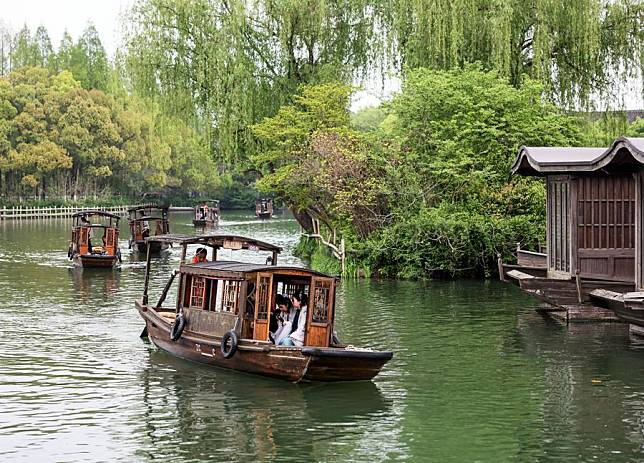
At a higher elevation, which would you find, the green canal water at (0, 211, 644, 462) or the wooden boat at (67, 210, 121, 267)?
the wooden boat at (67, 210, 121, 267)

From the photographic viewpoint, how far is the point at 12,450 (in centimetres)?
1387

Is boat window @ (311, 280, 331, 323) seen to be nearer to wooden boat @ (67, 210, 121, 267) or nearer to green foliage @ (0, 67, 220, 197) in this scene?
wooden boat @ (67, 210, 121, 267)

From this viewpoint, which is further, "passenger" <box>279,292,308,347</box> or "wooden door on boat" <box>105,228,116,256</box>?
"wooden door on boat" <box>105,228,116,256</box>

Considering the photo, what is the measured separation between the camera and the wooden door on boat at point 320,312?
18203 mm

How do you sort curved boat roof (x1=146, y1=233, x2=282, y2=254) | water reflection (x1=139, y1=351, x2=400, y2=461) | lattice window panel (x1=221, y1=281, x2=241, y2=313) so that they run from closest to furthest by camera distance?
water reflection (x1=139, y1=351, x2=400, y2=461) → lattice window panel (x1=221, y1=281, x2=241, y2=313) → curved boat roof (x1=146, y1=233, x2=282, y2=254)

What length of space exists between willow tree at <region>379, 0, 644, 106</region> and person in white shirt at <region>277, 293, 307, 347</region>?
19.8 meters

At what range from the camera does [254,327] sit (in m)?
18.4

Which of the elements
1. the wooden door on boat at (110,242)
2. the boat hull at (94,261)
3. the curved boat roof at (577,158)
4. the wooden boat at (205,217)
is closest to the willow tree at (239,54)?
the wooden door on boat at (110,242)

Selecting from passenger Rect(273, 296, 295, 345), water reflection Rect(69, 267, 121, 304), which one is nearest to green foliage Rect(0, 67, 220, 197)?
water reflection Rect(69, 267, 121, 304)

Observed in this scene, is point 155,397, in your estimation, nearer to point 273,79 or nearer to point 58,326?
point 58,326

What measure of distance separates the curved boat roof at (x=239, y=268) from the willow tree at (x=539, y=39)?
1873 cm

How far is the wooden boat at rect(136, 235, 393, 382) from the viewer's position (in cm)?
1739

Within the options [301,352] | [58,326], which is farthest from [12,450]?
[58,326]

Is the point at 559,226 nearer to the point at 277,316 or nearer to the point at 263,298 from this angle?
the point at 277,316
